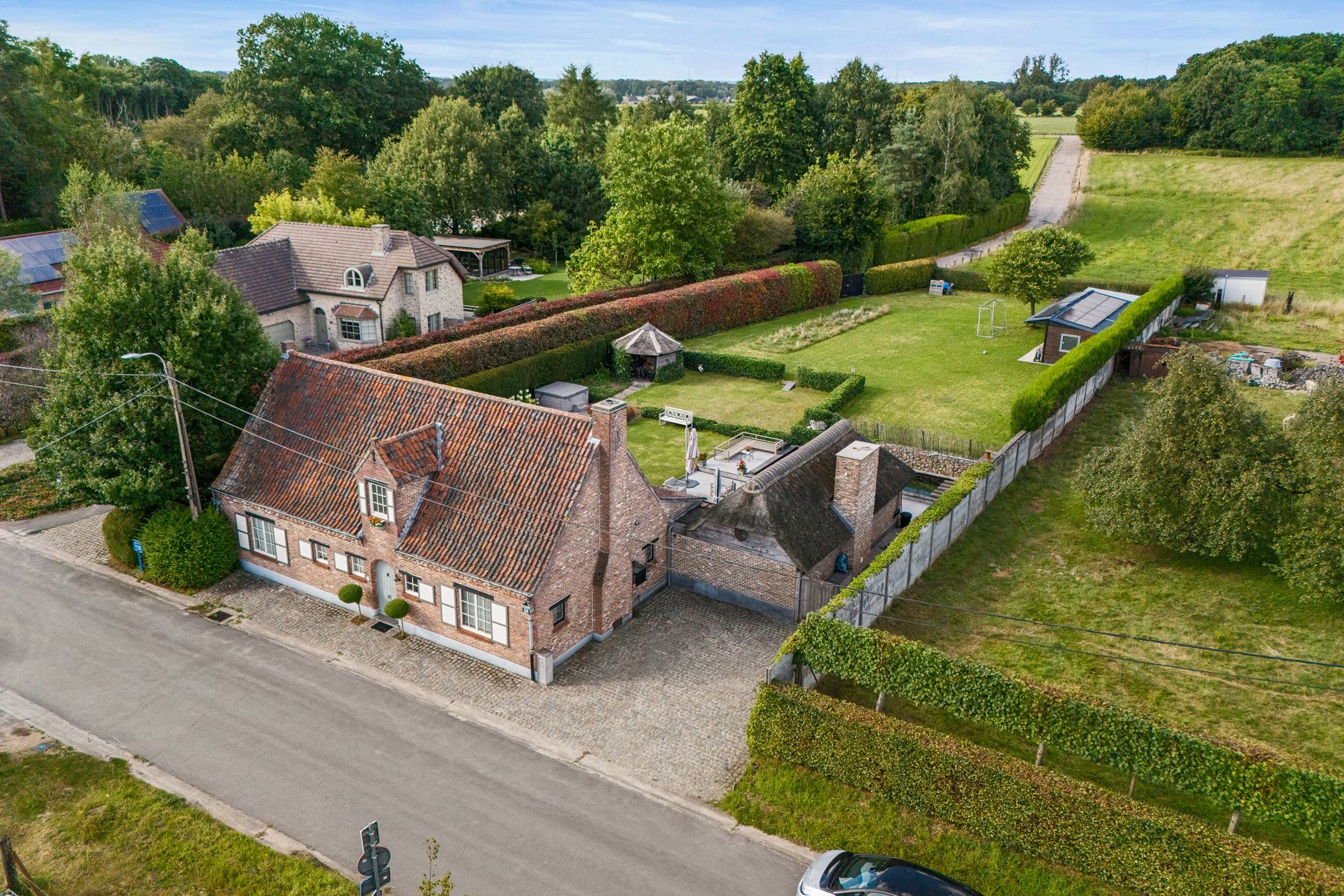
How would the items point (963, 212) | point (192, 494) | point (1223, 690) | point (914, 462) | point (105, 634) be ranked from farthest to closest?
point (963, 212)
point (914, 462)
point (192, 494)
point (105, 634)
point (1223, 690)

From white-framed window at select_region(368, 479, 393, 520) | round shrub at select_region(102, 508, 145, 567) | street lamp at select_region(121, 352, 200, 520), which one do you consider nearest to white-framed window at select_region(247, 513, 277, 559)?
street lamp at select_region(121, 352, 200, 520)

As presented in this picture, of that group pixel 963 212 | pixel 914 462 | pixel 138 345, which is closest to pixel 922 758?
pixel 914 462

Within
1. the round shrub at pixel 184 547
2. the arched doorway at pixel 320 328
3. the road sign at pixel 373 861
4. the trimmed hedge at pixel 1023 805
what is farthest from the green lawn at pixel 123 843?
the arched doorway at pixel 320 328

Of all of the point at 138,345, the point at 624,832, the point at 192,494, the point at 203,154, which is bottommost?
the point at 624,832

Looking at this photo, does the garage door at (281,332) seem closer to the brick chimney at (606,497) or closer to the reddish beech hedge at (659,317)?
the reddish beech hedge at (659,317)

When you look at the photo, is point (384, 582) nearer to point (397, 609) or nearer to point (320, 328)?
point (397, 609)

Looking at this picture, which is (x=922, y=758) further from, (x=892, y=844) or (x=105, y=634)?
(x=105, y=634)

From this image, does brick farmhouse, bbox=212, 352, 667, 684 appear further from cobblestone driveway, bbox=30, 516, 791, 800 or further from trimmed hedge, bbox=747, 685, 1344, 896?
trimmed hedge, bbox=747, 685, 1344, 896
